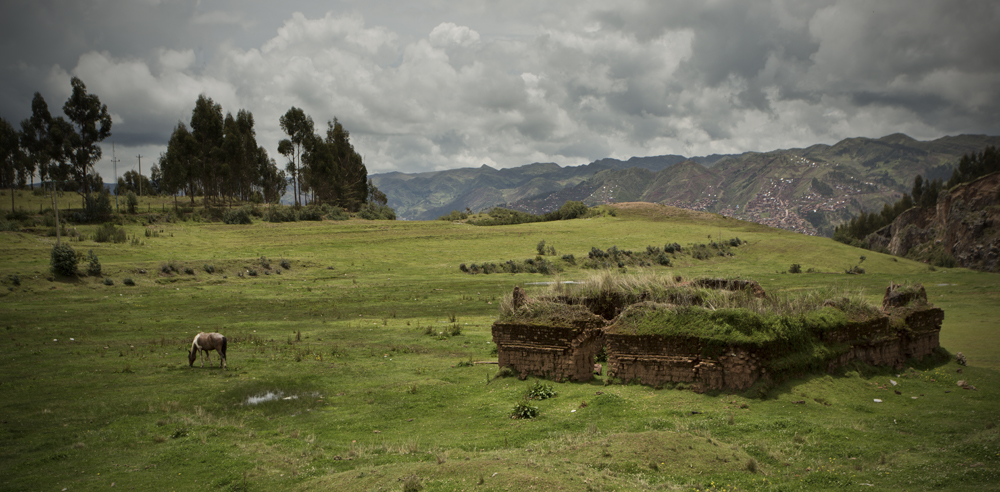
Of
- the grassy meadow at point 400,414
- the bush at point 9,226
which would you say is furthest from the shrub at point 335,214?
the grassy meadow at point 400,414

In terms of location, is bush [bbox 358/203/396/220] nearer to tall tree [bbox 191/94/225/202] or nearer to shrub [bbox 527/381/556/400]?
tall tree [bbox 191/94/225/202]

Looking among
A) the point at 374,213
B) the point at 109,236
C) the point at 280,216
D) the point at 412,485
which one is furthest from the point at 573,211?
the point at 412,485

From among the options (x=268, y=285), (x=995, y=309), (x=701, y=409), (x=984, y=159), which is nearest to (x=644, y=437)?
(x=701, y=409)

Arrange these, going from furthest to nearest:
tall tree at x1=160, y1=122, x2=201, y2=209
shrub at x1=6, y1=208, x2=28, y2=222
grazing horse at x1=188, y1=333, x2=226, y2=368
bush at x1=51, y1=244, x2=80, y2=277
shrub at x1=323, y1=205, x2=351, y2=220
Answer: shrub at x1=323, y1=205, x2=351, y2=220, tall tree at x1=160, y1=122, x2=201, y2=209, shrub at x1=6, y1=208, x2=28, y2=222, bush at x1=51, y1=244, x2=80, y2=277, grazing horse at x1=188, y1=333, x2=226, y2=368

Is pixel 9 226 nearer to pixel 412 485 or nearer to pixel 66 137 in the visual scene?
pixel 66 137

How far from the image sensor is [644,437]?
8930 mm

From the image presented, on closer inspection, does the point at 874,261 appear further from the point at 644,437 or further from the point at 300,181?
the point at 300,181

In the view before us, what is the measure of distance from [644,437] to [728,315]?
14.9 ft

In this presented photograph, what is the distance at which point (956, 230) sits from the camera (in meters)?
76.1

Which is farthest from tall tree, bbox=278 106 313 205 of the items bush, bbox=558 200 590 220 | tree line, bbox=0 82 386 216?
bush, bbox=558 200 590 220

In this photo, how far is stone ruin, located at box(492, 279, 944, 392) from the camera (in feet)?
38.7

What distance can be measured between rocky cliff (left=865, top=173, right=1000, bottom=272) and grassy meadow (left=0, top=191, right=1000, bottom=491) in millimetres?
44404

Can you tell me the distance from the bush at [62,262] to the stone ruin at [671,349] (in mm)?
32796

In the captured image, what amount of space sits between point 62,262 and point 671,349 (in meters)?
37.9
